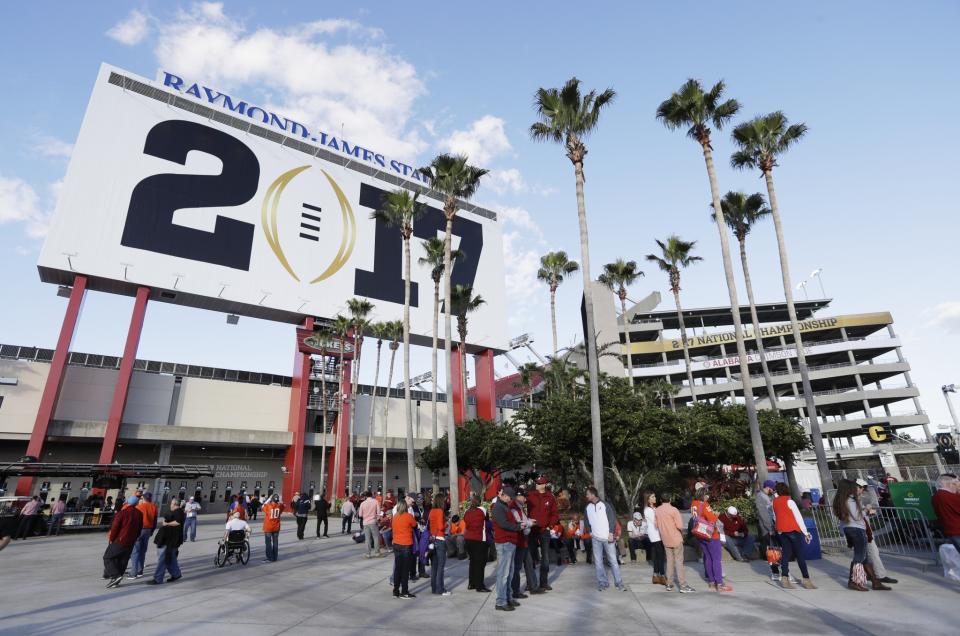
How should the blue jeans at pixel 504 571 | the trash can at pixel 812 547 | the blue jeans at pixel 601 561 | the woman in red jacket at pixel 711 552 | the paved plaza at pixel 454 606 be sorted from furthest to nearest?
the trash can at pixel 812 547
the blue jeans at pixel 601 561
the woman in red jacket at pixel 711 552
the blue jeans at pixel 504 571
the paved plaza at pixel 454 606

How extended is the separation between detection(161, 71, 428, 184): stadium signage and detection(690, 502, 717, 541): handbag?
1787 inches

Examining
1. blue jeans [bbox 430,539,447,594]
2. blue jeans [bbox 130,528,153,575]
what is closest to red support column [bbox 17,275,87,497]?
blue jeans [bbox 130,528,153,575]

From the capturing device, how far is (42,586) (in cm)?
973

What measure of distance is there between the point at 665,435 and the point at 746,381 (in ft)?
12.7

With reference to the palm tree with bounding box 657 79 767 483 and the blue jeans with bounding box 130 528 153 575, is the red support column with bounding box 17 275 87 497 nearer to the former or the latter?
the blue jeans with bounding box 130 528 153 575

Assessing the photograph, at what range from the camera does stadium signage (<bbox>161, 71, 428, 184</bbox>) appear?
140 feet

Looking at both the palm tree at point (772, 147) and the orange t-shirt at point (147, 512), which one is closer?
the orange t-shirt at point (147, 512)

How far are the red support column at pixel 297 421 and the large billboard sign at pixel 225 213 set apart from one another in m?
3.96

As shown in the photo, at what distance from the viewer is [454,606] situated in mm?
8047

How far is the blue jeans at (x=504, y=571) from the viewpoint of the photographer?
25.3ft

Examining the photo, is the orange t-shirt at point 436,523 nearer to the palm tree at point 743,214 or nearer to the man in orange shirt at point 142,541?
the man in orange shirt at point 142,541

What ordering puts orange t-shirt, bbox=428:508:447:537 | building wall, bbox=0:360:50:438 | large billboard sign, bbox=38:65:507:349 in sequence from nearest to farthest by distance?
orange t-shirt, bbox=428:508:447:537 < building wall, bbox=0:360:50:438 < large billboard sign, bbox=38:65:507:349

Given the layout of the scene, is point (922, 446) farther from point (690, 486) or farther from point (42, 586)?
point (42, 586)

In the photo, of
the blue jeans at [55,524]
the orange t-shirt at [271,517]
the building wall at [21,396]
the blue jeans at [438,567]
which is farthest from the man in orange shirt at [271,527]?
the building wall at [21,396]
